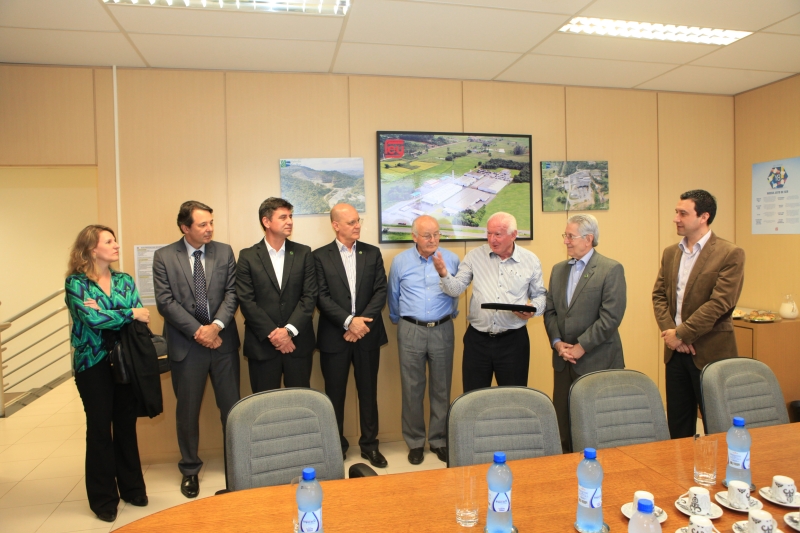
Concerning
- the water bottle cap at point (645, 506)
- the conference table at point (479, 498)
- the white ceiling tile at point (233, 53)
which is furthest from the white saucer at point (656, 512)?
the white ceiling tile at point (233, 53)

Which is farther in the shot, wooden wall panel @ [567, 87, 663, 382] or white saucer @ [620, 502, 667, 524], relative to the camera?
wooden wall panel @ [567, 87, 663, 382]

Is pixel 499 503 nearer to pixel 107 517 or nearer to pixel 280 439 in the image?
pixel 280 439

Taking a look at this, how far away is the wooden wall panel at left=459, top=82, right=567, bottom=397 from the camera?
4.69m

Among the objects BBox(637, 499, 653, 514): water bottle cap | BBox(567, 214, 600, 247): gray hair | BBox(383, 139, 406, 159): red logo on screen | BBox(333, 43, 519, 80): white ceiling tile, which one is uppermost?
BBox(333, 43, 519, 80): white ceiling tile

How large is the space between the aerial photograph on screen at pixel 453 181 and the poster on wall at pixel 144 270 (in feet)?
6.18

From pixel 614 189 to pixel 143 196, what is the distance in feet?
13.8

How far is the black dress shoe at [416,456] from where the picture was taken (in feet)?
13.3

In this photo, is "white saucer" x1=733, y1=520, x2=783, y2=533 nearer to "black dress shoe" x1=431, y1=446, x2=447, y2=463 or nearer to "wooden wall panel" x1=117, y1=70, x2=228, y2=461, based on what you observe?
"black dress shoe" x1=431, y1=446, x2=447, y2=463

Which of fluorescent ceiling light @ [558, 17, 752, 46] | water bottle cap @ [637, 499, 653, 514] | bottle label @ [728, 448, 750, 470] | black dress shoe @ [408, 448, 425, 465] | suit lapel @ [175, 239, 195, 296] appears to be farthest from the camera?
black dress shoe @ [408, 448, 425, 465]

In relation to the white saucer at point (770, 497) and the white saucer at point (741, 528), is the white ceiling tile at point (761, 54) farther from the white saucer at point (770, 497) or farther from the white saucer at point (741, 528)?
the white saucer at point (741, 528)

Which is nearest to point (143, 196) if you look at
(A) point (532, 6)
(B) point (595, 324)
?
(A) point (532, 6)

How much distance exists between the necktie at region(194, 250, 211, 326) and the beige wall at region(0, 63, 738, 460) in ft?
1.81

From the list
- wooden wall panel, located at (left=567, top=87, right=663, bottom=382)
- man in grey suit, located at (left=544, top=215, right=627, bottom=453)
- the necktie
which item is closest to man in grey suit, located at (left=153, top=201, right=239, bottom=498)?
the necktie

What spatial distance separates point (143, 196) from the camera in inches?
162
